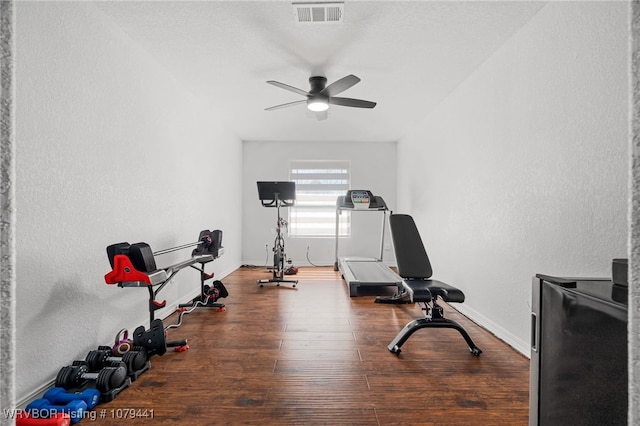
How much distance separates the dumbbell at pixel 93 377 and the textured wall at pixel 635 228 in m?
2.11

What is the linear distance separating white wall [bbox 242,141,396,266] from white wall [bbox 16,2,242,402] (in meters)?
2.89

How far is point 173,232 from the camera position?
3.11 meters

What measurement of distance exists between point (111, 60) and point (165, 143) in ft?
2.84

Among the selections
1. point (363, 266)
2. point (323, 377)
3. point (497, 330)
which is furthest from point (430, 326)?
point (363, 266)

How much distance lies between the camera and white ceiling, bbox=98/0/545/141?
213cm

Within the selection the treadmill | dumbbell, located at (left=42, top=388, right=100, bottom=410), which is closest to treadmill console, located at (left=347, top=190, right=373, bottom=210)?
the treadmill

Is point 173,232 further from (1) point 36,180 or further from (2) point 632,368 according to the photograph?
(2) point 632,368

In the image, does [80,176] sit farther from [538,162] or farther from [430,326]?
[538,162]

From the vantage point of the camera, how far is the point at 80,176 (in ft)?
6.33

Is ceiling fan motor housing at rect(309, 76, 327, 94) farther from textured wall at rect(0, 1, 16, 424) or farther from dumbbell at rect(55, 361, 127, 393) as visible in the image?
textured wall at rect(0, 1, 16, 424)

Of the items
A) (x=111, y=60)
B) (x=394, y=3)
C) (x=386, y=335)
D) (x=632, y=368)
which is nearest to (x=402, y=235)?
(x=386, y=335)

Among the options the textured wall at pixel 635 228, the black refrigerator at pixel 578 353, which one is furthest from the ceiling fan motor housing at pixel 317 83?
the textured wall at pixel 635 228

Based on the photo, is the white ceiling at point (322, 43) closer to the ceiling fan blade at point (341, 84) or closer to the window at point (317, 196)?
the ceiling fan blade at point (341, 84)

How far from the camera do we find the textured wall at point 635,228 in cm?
29
